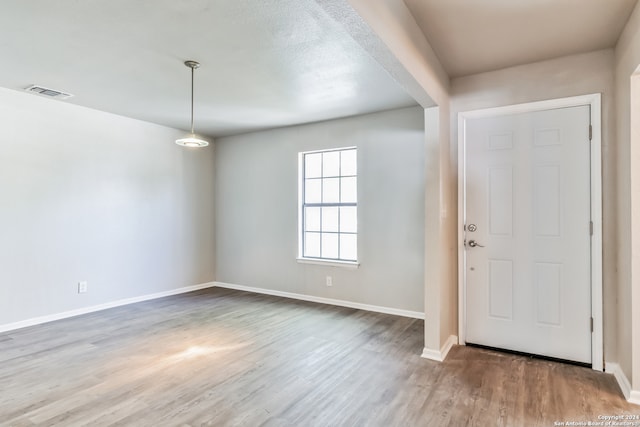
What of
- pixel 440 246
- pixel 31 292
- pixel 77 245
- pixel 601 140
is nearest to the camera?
pixel 601 140

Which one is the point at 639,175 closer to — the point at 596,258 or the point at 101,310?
the point at 596,258

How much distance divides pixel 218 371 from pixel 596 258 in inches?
121

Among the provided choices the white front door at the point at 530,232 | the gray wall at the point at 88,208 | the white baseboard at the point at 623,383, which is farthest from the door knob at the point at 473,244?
the gray wall at the point at 88,208

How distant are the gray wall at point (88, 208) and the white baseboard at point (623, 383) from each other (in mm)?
5234

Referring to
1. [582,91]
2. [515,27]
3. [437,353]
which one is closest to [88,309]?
[437,353]

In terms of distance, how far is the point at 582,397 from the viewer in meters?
2.34

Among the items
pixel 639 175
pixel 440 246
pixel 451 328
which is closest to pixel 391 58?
pixel 440 246

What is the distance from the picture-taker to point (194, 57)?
292 centimetres

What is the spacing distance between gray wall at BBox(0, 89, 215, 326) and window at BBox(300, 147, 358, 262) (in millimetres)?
1913

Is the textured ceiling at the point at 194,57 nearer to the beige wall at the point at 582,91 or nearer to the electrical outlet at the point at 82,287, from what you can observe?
the beige wall at the point at 582,91

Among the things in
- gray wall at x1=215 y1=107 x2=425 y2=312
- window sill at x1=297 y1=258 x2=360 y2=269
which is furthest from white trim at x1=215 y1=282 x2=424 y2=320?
window sill at x1=297 y1=258 x2=360 y2=269

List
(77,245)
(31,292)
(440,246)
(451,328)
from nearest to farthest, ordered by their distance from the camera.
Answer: (440,246), (451,328), (31,292), (77,245)

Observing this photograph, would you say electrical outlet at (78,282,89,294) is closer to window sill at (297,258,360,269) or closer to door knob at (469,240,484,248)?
window sill at (297,258,360,269)

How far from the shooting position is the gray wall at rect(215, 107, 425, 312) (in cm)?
423
